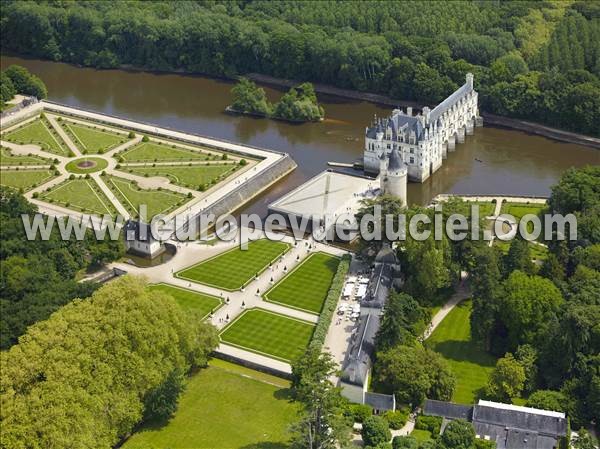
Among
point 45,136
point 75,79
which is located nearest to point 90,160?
point 45,136

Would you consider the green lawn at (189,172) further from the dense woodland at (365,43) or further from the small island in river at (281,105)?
the dense woodland at (365,43)

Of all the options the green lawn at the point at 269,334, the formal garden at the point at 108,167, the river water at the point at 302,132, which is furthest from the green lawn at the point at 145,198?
the green lawn at the point at 269,334

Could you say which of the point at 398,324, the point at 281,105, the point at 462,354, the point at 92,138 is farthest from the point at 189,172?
the point at 462,354

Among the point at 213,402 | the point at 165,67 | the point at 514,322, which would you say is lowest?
the point at 213,402

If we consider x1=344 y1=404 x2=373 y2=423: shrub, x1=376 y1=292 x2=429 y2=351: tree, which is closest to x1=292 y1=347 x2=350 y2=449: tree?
x1=344 y1=404 x2=373 y2=423: shrub

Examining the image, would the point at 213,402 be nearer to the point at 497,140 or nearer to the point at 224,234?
the point at 224,234

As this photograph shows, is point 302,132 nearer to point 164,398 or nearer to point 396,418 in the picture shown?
point 164,398

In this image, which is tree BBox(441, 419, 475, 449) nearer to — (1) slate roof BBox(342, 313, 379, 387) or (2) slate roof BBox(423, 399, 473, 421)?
(2) slate roof BBox(423, 399, 473, 421)

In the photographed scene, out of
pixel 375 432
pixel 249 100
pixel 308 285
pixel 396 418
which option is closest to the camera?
pixel 375 432
